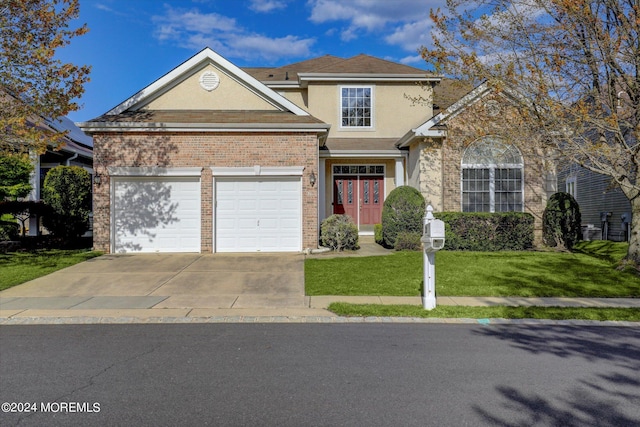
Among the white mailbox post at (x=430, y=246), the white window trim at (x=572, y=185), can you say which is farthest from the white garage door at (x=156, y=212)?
the white window trim at (x=572, y=185)

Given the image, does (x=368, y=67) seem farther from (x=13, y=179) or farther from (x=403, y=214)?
(x=13, y=179)

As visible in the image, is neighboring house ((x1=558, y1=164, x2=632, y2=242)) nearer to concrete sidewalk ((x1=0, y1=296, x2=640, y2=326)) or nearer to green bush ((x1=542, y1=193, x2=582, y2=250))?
green bush ((x1=542, y1=193, x2=582, y2=250))

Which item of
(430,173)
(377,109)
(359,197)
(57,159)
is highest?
(377,109)

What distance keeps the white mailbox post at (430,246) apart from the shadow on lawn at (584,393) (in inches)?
61.8

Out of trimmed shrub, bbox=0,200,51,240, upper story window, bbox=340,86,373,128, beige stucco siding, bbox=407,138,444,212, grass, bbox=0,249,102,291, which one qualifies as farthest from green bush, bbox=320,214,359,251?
trimmed shrub, bbox=0,200,51,240

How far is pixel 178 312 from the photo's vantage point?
769 centimetres

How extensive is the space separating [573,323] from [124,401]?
6.64 metres

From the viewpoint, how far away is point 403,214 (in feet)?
47.3

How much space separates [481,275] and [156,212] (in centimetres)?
981

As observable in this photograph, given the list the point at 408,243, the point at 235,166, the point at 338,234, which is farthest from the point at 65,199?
the point at 408,243

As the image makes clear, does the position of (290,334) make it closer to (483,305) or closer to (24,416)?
(24,416)

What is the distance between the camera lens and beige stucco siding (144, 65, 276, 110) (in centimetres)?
1517

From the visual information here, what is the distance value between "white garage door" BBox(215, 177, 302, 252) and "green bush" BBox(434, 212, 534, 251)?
15.7 ft

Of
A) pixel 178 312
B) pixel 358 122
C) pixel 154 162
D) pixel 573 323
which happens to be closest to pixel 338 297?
pixel 178 312
